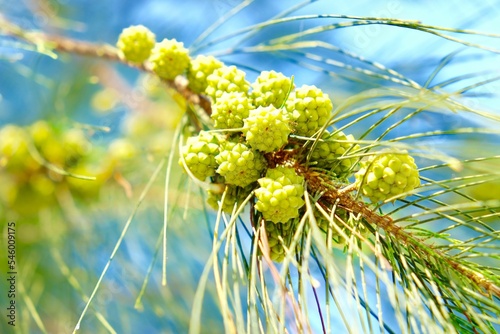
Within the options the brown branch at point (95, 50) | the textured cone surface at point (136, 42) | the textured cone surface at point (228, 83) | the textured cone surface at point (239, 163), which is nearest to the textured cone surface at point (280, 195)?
the textured cone surface at point (239, 163)

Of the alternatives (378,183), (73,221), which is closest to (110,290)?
(73,221)

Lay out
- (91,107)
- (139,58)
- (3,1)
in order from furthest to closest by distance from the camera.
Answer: (91,107)
(3,1)
(139,58)

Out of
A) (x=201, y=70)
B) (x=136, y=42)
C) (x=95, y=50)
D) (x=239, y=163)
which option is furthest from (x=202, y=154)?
(x=95, y=50)

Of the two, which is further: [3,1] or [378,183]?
[3,1]

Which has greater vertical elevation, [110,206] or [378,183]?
[110,206]

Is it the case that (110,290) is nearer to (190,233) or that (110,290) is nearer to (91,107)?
(190,233)
